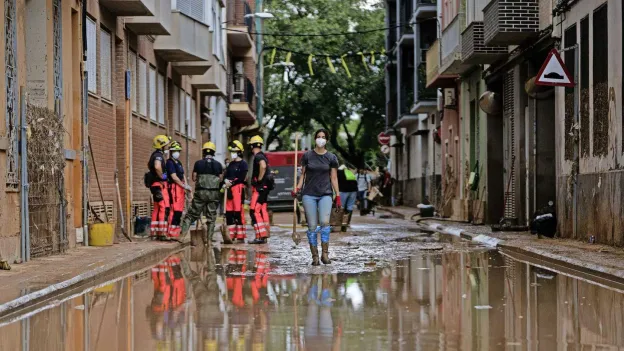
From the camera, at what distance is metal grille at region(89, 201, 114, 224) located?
22672 mm

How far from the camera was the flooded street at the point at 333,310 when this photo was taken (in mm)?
9047

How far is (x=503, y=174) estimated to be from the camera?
3170cm

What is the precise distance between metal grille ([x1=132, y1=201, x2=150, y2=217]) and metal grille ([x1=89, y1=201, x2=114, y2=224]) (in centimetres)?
264

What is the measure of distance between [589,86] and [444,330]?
39.9 ft

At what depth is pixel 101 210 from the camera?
23.9 metres

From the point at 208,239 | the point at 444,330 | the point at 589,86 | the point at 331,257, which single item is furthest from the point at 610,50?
the point at 444,330

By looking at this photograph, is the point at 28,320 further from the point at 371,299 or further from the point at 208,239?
the point at 208,239

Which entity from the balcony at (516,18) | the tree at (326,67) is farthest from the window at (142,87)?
the tree at (326,67)

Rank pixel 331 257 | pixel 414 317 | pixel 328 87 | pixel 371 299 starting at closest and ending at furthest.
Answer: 1. pixel 414 317
2. pixel 371 299
3. pixel 331 257
4. pixel 328 87

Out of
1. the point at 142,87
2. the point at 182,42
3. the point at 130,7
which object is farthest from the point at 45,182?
the point at 182,42

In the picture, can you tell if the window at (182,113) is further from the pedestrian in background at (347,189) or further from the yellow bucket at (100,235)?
the yellow bucket at (100,235)

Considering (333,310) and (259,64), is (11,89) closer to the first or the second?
(333,310)

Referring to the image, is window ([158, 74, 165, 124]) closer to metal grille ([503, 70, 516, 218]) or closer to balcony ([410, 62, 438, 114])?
metal grille ([503, 70, 516, 218])

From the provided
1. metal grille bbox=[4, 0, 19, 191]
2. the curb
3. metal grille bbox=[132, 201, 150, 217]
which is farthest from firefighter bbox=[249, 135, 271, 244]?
metal grille bbox=[4, 0, 19, 191]
